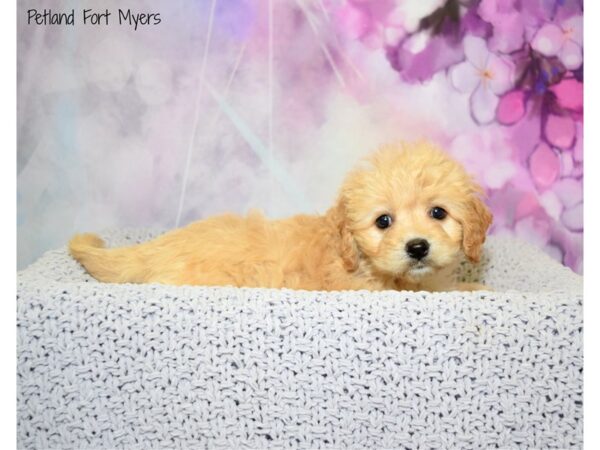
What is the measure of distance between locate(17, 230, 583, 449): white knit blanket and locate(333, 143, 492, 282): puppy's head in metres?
0.41

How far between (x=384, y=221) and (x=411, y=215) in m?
0.12

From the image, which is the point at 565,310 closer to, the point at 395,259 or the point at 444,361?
the point at 444,361

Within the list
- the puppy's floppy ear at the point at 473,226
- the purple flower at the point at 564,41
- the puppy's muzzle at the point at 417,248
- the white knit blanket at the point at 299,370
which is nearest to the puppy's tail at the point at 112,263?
the white knit blanket at the point at 299,370

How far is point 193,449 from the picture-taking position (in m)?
2.18

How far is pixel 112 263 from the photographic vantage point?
9.64 feet

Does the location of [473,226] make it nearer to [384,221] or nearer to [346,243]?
[384,221]

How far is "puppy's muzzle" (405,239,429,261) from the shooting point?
253cm

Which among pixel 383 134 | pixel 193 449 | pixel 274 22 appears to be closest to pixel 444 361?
pixel 193 449

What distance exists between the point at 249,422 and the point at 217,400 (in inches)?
5.1

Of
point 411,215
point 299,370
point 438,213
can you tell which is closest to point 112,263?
point 299,370

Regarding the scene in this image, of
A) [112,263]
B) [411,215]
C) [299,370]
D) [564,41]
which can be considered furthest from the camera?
[564,41]

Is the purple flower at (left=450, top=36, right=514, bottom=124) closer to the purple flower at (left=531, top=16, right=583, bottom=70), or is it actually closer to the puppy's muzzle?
the purple flower at (left=531, top=16, right=583, bottom=70)

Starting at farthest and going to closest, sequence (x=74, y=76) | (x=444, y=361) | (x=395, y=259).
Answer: (x=74, y=76), (x=395, y=259), (x=444, y=361)

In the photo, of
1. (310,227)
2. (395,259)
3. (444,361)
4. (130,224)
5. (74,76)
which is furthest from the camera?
(130,224)
